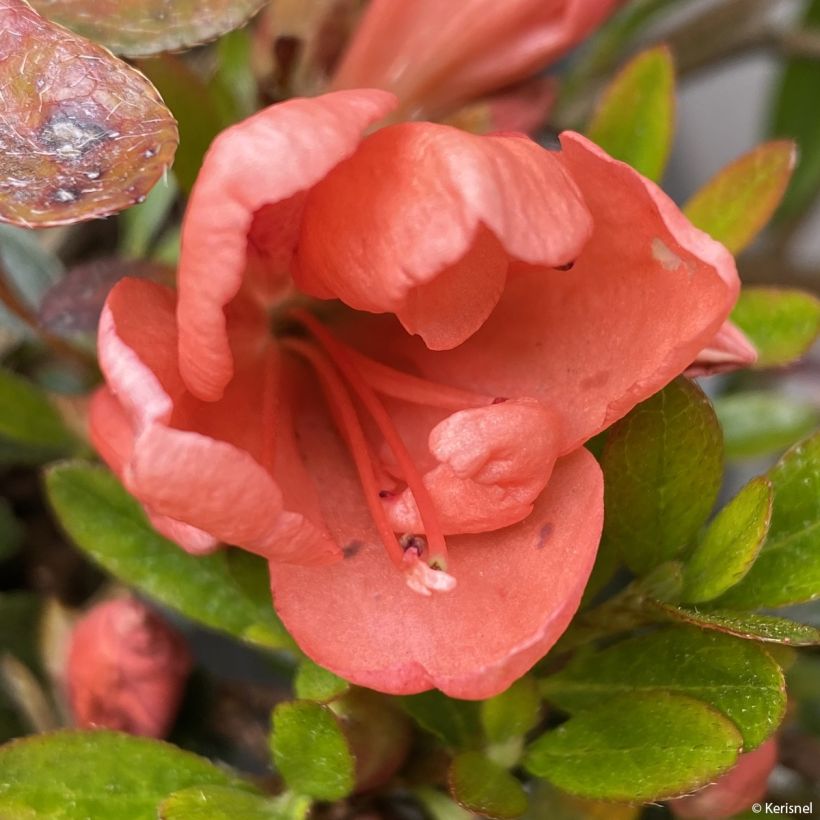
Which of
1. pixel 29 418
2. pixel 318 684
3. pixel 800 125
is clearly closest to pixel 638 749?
pixel 318 684

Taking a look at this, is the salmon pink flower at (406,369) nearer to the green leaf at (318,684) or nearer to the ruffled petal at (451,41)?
the green leaf at (318,684)

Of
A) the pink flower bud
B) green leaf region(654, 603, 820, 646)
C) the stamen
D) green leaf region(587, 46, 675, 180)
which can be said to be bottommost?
the pink flower bud

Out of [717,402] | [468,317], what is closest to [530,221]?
[468,317]

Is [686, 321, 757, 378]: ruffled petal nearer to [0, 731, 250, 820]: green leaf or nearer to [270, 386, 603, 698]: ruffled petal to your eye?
[270, 386, 603, 698]: ruffled petal

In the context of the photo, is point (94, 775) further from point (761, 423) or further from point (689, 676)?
point (761, 423)

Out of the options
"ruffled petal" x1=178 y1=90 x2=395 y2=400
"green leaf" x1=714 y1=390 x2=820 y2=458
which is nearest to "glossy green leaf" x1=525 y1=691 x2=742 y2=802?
"ruffled petal" x1=178 y1=90 x2=395 y2=400

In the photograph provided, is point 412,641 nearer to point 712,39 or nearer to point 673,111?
Result: point 673,111

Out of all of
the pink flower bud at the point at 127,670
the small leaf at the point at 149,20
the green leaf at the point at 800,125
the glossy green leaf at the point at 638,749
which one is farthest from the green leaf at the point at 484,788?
the green leaf at the point at 800,125
